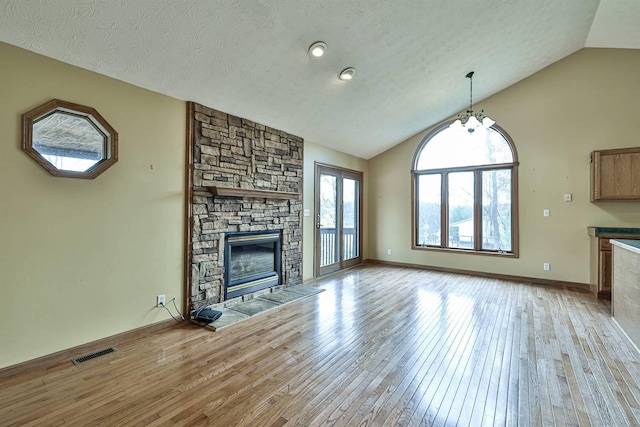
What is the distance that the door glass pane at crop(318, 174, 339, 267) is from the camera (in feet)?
18.1

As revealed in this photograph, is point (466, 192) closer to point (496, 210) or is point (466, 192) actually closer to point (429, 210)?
point (496, 210)

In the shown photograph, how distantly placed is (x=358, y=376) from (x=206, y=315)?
1.83 m

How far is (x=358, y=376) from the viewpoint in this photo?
2189 mm

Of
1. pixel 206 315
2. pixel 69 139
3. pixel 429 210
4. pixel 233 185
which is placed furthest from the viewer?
pixel 429 210

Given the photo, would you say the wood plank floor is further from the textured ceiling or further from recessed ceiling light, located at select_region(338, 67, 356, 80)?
recessed ceiling light, located at select_region(338, 67, 356, 80)

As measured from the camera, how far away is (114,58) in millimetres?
2498

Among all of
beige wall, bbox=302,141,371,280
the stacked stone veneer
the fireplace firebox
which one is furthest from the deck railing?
the fireplace firebox

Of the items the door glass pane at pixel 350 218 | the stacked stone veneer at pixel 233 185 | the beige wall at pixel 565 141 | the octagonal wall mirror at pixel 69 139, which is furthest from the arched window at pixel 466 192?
the octagonal wall mirror at pixel 69 139

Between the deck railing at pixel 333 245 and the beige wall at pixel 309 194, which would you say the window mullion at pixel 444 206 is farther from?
the beige wall at pixel 309 194

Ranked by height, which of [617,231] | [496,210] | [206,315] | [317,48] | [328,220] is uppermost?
[317,48]

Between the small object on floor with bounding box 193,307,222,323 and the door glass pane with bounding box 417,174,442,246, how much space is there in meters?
A: 4.46

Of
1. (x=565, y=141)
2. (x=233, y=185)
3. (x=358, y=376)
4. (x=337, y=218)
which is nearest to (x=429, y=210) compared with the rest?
(x=337, y=218)

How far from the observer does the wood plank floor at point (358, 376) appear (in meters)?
1.77

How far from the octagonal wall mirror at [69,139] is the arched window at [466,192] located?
5.34 m
